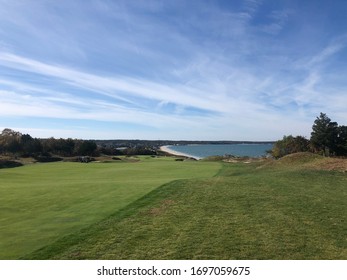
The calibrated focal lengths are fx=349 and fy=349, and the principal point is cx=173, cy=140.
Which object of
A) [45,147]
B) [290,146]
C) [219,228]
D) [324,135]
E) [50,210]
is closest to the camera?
[219,228]

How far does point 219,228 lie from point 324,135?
77144 mm

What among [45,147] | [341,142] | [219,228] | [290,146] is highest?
[341,142]

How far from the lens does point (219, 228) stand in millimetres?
11797

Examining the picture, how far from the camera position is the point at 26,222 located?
1312 centimetres

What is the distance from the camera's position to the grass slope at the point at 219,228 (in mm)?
9234

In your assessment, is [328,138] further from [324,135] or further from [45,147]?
[45,147]

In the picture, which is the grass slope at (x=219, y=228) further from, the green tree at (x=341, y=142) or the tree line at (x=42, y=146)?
the tree line at (x=42, y=146)

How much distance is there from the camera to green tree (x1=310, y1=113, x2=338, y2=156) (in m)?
81.2

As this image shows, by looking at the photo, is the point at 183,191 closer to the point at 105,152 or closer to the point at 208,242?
the point at 208,242

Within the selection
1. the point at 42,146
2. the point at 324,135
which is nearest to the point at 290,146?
the point at 324,135

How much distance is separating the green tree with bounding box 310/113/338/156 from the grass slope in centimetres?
6634

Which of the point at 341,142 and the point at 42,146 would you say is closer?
the point at 341,142

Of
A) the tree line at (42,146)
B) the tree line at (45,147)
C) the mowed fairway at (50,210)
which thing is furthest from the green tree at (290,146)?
the mowed fairway at (50,210)
